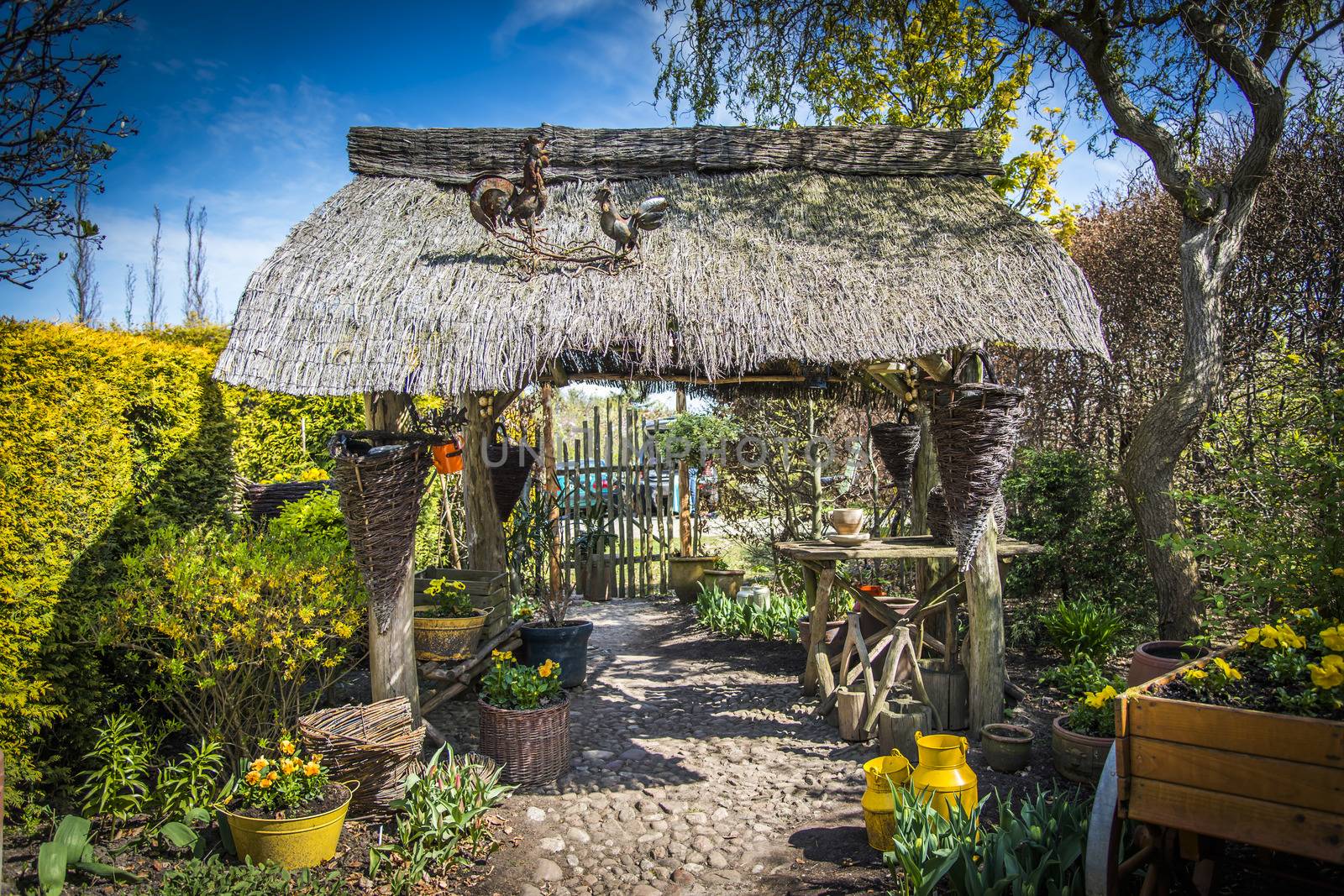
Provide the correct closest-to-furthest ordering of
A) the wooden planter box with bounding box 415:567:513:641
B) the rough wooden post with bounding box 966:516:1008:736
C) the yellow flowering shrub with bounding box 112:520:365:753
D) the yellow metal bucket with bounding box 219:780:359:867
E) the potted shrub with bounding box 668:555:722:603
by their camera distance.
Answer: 1. the yellow metal bucket with bounding box 219:780:359:867
2. the yellow flowering shrub with bounding box 112:520:365:753
3. the rough wooden post with bounding box 966:516:1008:736
4. the wooden planter box with bounding box 415:567:513:641
5. the potted shrub with bounding box 668:555:722:603

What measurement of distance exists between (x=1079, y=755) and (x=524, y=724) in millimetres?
2971

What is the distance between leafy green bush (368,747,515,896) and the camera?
3328 mm

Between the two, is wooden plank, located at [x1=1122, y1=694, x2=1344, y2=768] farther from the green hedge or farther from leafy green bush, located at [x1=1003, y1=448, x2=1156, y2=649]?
leafy green bush, located at [x1=1003, y1=448, x2=1156, y2=649]

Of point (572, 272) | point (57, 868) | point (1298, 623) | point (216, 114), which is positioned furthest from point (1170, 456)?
point (216, 114)

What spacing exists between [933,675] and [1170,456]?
2659 mm

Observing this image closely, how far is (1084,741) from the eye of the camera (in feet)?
13.2

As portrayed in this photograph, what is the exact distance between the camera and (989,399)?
13.7 ft

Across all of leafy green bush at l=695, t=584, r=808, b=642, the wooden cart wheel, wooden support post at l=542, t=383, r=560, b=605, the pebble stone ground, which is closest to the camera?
the wooden cart wheel

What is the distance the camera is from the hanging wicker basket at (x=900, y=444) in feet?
20.8

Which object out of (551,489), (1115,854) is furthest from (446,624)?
(1115,854)

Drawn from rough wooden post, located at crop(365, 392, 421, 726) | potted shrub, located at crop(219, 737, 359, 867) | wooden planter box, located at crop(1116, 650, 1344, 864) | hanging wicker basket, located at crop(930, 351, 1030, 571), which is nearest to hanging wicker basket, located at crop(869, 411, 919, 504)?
hanging wicker basket, located at crop(930, 351, 1030, 571)

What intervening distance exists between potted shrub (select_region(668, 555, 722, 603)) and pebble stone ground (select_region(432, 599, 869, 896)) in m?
2.30

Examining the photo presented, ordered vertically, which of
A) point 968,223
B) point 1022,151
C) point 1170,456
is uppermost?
point 1022,151

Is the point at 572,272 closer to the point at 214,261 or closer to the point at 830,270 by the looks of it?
the point at 830,270
